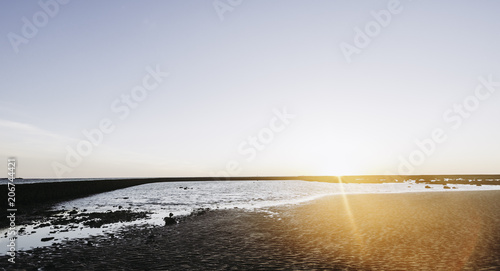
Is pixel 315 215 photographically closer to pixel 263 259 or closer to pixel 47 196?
pixel 263 259

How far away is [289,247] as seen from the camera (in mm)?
17547

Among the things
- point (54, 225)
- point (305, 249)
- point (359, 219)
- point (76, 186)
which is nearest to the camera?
point (305, 249)

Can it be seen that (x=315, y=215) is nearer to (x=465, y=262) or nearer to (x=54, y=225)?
(x=465, y=262)

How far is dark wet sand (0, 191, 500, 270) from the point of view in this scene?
13992mm

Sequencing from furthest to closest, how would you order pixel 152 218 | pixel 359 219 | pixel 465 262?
pixel 152 218 < pixel 359 219 < pixel 465 262

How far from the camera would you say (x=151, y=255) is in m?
15.8

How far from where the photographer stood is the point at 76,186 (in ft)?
232

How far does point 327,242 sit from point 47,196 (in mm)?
52811

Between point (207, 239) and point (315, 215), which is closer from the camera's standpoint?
point (207, 239)

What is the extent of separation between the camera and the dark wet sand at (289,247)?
14.0 meters

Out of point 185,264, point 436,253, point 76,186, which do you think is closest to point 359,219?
point 436,253

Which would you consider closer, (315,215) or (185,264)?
(185,264)

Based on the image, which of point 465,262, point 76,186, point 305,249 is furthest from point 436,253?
point 76,186

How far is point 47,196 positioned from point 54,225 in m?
33.7
